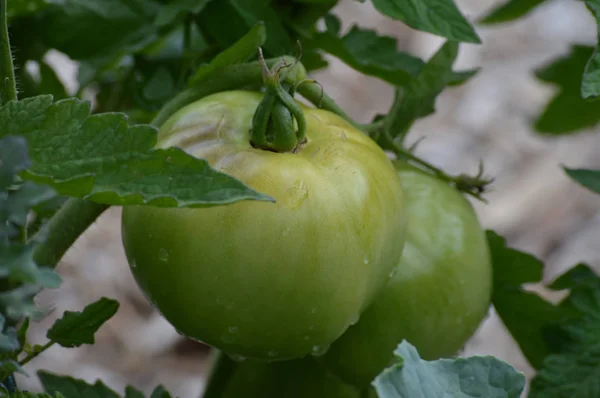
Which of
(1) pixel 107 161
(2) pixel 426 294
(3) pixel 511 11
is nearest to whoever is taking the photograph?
(1) pixel 107 161

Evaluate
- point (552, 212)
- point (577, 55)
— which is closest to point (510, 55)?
point (552, 212)

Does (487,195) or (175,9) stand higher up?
(175,9)

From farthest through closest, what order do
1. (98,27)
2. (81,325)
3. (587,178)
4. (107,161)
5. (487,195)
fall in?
1. (487,195)
2. (98,27)
3. (587,178)
4. (81,325)
5. (107,161)

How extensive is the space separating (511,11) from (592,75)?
1.78 ft

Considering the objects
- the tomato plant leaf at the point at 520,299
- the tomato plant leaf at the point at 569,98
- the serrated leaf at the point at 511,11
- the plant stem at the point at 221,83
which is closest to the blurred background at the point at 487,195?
the tomato plant leaf at the point at 569,98

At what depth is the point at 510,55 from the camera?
130 inches

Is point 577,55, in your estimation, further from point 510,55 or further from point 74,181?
point 510,55

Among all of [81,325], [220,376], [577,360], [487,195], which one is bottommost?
[487,195]

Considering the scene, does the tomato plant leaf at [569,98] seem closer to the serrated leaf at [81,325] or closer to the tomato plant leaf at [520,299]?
the tomato plant leaf at [520,299]

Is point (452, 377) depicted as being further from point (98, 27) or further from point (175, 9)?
point (98, 27)

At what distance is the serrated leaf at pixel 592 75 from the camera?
0.62 meters

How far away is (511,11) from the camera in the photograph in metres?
1.15

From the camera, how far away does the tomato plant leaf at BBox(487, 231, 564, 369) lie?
86cm

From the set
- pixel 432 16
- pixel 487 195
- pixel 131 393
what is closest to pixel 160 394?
pixel 131 393
